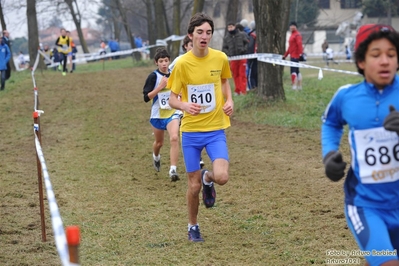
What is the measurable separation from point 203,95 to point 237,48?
12064 millimetres

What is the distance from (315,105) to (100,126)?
214 inches

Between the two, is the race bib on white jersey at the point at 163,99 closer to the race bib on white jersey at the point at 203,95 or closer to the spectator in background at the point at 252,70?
the race bib on white jersey at the point at 203,95

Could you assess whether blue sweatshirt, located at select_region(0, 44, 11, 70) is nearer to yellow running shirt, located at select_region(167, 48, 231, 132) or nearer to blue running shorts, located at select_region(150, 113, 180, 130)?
blue running shorts, located at select_region(150, 113, 180, 130)

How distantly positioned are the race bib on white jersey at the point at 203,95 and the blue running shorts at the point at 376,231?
282cm

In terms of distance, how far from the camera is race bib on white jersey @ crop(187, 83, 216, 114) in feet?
22.1

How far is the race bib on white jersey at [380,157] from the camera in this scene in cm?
401

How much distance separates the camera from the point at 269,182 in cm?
958

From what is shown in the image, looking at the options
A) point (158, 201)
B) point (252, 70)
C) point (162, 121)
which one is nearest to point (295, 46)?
point (252, 70)

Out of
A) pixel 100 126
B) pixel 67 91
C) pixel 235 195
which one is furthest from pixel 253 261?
pixel 67 91

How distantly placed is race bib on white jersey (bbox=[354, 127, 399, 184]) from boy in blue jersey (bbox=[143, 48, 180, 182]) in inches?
219

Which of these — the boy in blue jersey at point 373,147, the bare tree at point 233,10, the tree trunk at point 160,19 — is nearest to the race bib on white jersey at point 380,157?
the boy in blue jersey at point 373,147

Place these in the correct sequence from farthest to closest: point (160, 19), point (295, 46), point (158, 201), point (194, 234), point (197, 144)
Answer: point (160, 19) → point (295, 46) → point (158, 201) → point (194, 234) → point (197, 144)

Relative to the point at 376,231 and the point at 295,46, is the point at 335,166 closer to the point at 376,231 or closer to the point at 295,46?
the point at 376,231

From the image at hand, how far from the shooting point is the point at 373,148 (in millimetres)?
4027
